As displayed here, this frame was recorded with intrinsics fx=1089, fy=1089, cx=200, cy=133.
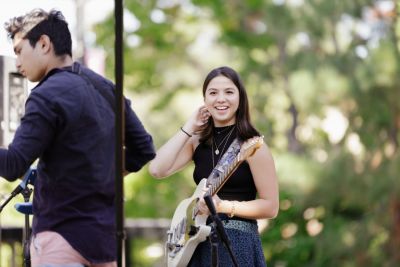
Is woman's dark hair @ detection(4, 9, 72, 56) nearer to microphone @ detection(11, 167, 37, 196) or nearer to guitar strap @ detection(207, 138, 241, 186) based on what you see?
microphone @ detection(11, 167, 37, 196)

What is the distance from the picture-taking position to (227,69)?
3.93m

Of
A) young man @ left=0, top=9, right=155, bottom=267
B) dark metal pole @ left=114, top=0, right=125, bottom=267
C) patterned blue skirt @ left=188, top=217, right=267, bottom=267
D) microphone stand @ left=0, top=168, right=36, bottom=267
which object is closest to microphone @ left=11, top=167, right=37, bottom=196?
microphone stand @ left=0, top=168, right=36, bottom=267

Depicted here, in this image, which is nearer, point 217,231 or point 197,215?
point 217,231

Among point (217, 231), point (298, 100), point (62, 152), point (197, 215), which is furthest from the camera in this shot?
point (298, 100)

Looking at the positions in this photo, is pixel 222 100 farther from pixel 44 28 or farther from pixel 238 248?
pixel 44 28

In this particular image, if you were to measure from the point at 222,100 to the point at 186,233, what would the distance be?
1.60 feet

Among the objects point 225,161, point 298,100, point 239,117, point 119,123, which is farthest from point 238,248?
point 298,100

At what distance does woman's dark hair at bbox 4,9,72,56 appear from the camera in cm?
337

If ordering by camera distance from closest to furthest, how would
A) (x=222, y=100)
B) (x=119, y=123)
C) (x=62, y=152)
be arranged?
1. (x=119, y=123)
2. (x=62, y=152)
3. (x=222, y=100)

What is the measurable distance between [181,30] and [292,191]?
4.55 meters

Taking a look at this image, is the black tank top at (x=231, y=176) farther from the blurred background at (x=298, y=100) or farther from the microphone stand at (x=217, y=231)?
the blurred background at (x=298, y=100)

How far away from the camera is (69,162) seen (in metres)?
3.28

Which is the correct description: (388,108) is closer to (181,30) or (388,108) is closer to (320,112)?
(320,112)

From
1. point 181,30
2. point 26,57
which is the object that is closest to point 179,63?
point 181,30
